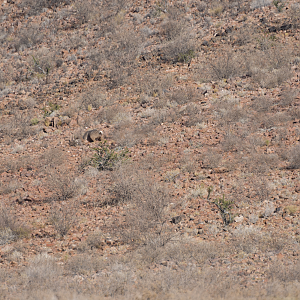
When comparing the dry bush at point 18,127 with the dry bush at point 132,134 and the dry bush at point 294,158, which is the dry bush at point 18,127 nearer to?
the dry bush at point 132,134

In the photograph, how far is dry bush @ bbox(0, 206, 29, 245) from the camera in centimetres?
751

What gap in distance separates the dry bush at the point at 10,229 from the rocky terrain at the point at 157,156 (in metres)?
0.04

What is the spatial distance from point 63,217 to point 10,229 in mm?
1092

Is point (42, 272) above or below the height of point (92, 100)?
below

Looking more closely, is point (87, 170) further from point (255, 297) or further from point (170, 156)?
point (255, 297)

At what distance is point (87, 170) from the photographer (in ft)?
34.2

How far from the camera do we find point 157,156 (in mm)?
10531

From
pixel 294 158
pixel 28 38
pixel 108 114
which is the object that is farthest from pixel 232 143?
pixel 28 38

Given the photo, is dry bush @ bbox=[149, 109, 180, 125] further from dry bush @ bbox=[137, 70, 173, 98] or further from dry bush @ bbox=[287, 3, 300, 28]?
dry bush @ bbox=[287, 3, 300, 28]

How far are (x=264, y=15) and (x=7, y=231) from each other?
618 inches

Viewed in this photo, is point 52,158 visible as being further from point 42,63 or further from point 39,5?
point 39,5

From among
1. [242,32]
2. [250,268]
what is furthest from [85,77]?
[250,268]

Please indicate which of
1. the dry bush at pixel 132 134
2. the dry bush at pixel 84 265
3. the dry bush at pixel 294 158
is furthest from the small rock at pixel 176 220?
the dry bush at pixel 132 134

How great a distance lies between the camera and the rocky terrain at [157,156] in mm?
5926
